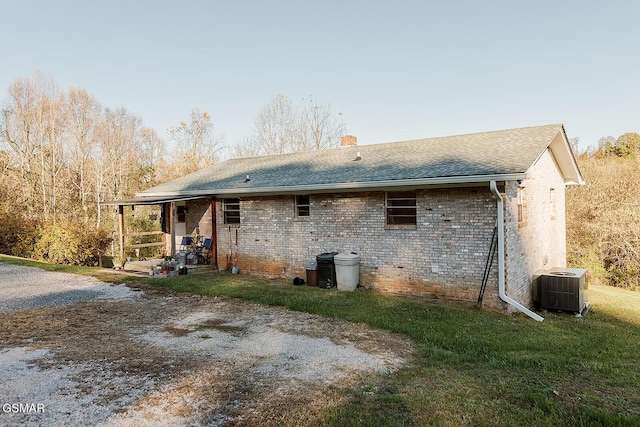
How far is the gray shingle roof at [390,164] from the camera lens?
8.73m

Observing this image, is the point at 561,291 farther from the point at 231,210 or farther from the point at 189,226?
the point at 189,226

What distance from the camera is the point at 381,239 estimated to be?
9898 mm

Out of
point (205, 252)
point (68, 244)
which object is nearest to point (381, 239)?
point (205, 252)

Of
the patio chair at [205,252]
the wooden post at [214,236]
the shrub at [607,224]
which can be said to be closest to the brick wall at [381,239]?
the wooden post at [214,236]

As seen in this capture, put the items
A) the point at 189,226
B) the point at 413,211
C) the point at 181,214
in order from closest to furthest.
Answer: the point at 413,211
the point at 189,226
the point at 181,214

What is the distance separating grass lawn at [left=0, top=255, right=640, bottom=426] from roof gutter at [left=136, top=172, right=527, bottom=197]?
9.17ft

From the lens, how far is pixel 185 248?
14.2 metres

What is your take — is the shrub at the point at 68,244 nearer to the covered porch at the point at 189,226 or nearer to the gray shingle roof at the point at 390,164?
the covered porch at the point at 189,226

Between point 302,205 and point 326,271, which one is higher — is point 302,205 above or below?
above

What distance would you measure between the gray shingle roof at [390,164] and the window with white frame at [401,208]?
2.02 feet

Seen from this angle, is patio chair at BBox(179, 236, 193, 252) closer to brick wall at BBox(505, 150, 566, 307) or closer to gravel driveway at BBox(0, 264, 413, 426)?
gravel driveway at BBox(0, 264, 413, 426)

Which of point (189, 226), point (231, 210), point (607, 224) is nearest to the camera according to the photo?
point (231, 210)

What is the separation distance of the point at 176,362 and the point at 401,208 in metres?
6.61

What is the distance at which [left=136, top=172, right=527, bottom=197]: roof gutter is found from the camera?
7863 mm
